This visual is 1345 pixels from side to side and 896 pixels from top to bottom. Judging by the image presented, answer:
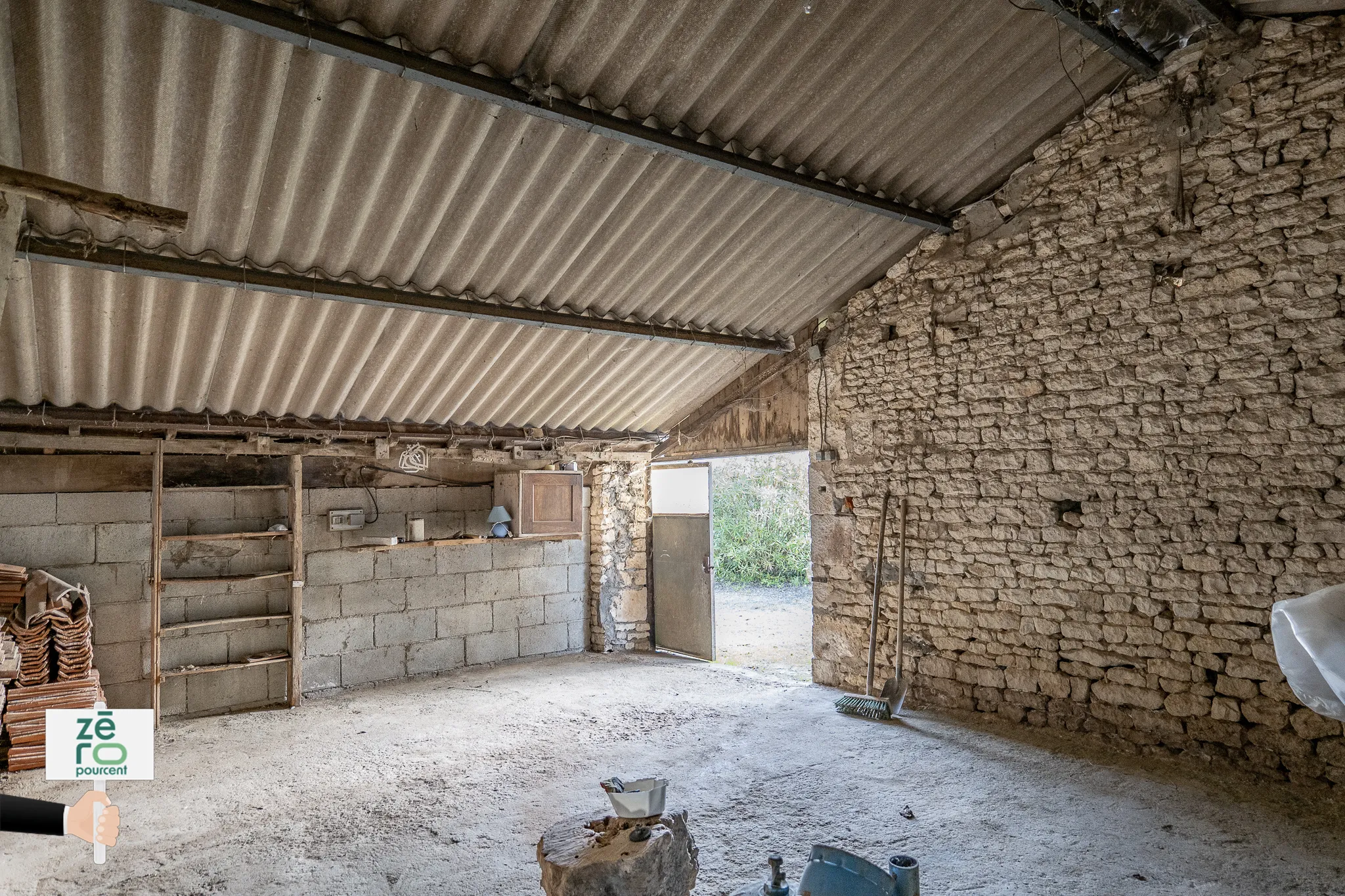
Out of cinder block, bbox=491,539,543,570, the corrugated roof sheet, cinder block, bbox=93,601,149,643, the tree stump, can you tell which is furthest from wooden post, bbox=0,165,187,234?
cinder block, bbox=491,539,543,570

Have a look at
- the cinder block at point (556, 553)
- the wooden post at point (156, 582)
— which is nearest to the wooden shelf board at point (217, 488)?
the wooden post at point (156, 582)

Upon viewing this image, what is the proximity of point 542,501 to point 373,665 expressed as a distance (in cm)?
208

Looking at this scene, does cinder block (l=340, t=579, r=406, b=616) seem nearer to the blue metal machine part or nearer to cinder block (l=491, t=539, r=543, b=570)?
cinder block (l=491, t=539, r=543, b=570)

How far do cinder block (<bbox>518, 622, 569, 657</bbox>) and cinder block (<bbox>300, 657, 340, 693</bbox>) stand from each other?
5.70 ft

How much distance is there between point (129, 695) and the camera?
5578 millimetres

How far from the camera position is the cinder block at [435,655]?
22.7 feet

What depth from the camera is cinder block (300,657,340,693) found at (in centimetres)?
636

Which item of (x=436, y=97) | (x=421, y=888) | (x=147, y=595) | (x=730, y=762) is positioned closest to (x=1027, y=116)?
(x=436, y=97)

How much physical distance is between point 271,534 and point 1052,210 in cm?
631

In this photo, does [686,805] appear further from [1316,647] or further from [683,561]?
[683,561]

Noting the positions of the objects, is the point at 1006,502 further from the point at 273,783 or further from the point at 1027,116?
the point at 273,783

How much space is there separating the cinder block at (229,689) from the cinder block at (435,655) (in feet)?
3.88

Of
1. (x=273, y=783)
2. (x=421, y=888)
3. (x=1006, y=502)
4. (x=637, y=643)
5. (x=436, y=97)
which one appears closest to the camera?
(x=421, y=888)

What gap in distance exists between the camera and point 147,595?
18.7 feet
